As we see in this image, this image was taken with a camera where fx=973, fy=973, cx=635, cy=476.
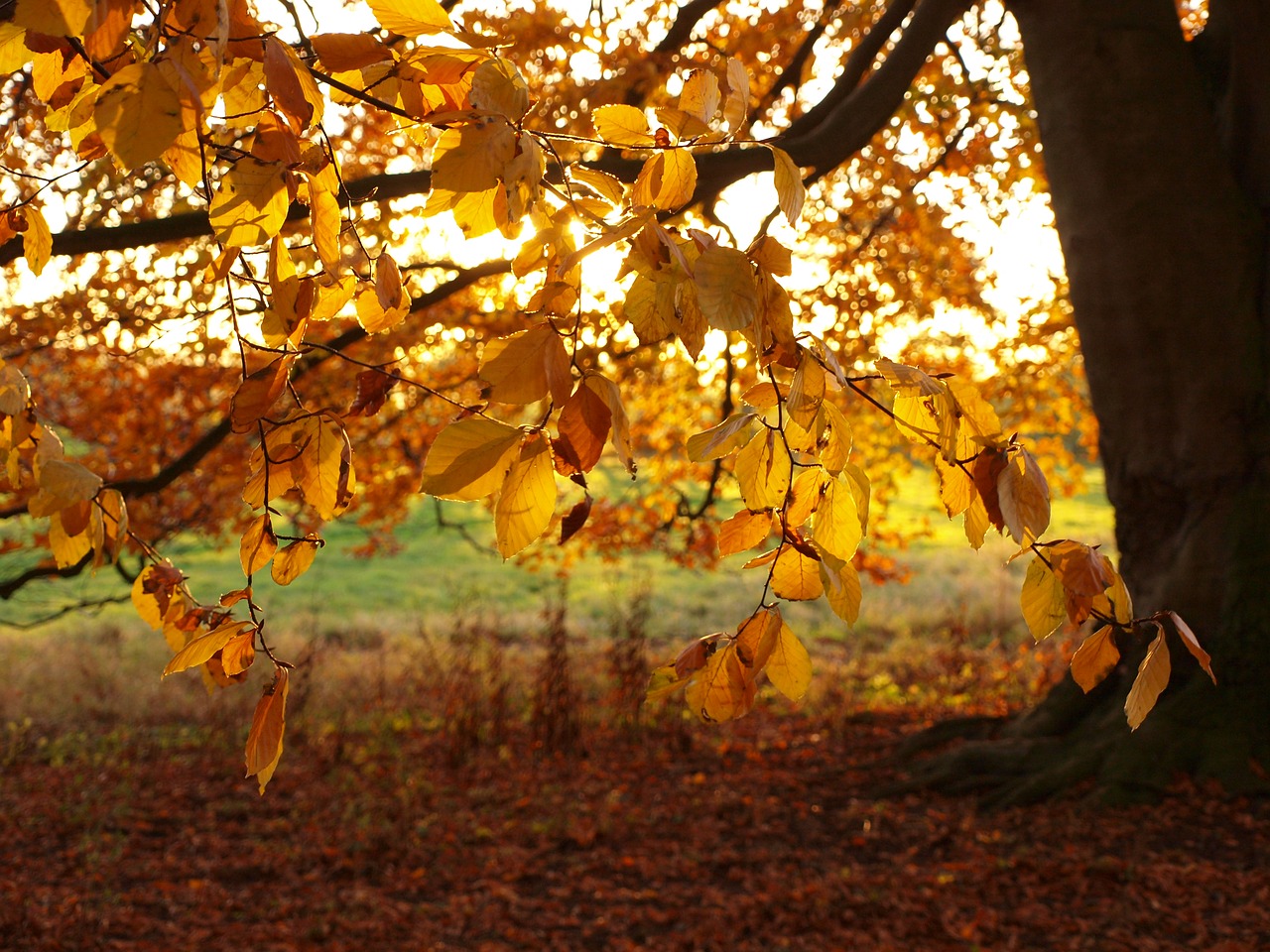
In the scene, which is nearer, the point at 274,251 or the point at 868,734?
the point at 274,251

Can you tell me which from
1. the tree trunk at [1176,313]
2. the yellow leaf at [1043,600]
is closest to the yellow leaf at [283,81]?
the yellow leaf at [1043,600]

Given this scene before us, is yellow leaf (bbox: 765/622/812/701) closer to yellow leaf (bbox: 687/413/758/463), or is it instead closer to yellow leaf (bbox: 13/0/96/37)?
yellow leaf (bbox: 687/413/758/463)

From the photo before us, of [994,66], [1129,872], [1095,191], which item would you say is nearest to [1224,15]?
[1095,191]

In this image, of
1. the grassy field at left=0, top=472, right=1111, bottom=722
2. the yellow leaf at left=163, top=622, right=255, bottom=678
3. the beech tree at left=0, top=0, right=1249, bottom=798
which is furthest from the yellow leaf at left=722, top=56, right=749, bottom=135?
the grassy field at left=0, top=472, right=1111, bottom=722

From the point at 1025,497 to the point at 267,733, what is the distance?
840 millimetres

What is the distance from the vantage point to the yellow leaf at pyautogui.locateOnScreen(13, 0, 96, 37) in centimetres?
68

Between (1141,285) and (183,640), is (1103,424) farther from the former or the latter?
(183,640)

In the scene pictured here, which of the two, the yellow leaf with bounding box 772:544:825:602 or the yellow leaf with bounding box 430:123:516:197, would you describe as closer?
the yellow leaf with bounding box 430:123:516:197

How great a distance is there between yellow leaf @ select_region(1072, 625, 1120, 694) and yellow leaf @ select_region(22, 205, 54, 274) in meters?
1.45

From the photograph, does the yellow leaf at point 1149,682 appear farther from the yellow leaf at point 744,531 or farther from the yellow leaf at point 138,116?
the yellow leaf at point 138,116

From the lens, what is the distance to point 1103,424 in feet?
14.4

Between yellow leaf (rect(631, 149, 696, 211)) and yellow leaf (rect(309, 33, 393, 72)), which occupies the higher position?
yellow leaf (rect(309, 33, 393, 72))

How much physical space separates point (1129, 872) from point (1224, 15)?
371 centimetres

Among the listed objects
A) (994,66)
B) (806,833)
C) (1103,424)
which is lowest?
(806,833)
